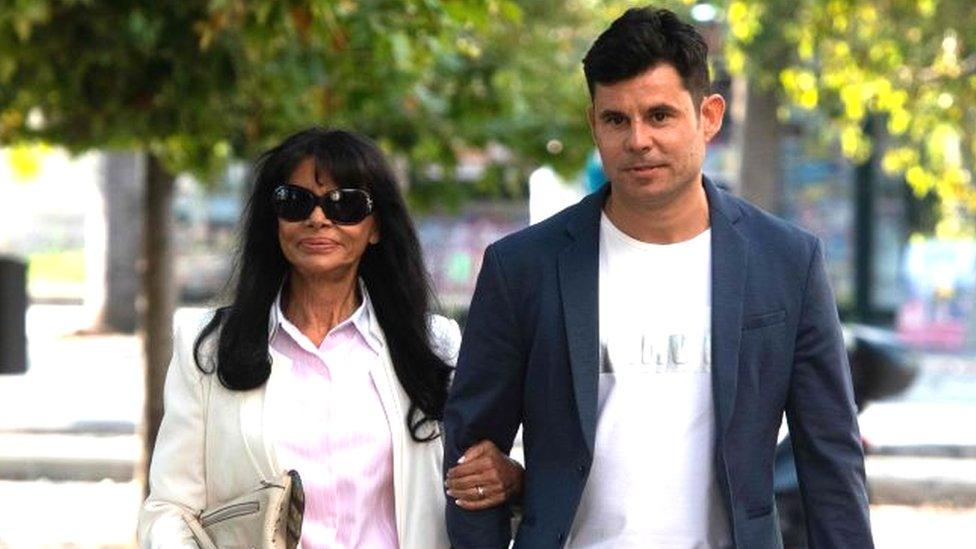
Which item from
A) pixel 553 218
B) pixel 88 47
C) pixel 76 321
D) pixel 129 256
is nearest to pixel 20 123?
pixel 88 47

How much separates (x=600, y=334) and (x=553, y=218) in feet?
0.85

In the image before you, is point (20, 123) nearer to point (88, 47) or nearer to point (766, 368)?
point (88, 47)

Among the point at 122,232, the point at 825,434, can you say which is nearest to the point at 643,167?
the point at 825,434

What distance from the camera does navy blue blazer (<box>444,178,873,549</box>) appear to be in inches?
152

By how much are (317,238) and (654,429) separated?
81 centimetres

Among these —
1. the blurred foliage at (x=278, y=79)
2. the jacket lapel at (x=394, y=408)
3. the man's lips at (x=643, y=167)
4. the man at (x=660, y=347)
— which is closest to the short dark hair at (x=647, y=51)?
the man at (x=660, y=347)

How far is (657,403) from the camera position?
3830 millimetres

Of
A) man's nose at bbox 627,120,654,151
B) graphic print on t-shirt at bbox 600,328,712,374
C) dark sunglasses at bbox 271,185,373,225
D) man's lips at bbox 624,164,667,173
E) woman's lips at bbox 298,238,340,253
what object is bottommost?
graphic print on t-shirt at bbox 600,328,712,374

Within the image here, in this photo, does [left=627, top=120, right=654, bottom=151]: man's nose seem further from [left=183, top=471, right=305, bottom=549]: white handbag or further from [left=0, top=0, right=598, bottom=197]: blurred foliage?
[left=0, top=0, right=598, bottom=197]: blurred foliage

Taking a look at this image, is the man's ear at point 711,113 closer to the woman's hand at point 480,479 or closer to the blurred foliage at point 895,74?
the woman's hand at point 480,479

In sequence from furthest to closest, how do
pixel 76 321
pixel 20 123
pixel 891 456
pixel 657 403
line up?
pixel 76 321
pixel 891 456
pixel 20 123
pixel 657 403

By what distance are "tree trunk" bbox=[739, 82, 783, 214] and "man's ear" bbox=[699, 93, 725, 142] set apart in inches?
923

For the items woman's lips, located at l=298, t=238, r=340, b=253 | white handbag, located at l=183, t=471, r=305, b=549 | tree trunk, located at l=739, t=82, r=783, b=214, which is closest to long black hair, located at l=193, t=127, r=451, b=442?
woman's lips, located at l=298, t=238, r=340, b=253

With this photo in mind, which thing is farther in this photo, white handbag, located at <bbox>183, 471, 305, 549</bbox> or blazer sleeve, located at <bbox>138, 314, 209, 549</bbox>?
blazer sleeve, located at <bbox>138, 314, 209, 549</bbox>
